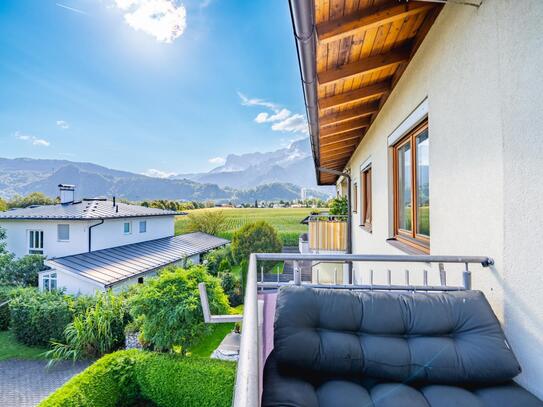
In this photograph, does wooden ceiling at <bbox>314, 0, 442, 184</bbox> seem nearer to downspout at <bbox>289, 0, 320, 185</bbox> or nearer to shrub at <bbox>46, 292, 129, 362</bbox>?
downspout at <bbox>289, 0, 320, 185</bbox>

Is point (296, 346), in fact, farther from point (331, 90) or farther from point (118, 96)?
point (118, 96)

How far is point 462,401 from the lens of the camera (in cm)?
115

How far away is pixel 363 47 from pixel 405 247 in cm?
203

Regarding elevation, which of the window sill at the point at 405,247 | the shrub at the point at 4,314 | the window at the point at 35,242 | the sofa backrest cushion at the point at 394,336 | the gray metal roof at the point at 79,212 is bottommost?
the shrub at the point at 4,314

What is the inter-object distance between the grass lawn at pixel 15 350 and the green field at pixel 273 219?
36.3ft

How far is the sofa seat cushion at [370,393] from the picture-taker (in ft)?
Answer: 3.62

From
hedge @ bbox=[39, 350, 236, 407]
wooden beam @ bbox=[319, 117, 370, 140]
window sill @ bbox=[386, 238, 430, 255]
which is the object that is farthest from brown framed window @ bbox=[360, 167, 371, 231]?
hedge @ bbox=[39, 350, 236, 407]

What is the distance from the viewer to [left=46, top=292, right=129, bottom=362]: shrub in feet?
21.2

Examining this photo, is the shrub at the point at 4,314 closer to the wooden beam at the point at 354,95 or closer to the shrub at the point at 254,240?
the shrub at the point at 254,240

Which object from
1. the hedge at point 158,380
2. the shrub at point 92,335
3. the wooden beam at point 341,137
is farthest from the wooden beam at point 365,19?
the shrub at point 92,335

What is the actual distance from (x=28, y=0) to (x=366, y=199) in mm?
14026

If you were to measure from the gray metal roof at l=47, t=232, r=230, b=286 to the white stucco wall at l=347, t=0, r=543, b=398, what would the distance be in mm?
9892

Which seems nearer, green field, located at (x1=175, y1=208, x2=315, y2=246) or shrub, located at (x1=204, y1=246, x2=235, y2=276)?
shrub, located at (x1=204, y1=246, x2=235, y2=276)

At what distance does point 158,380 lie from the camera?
14.8 ft
